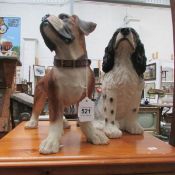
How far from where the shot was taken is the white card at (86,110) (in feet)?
2.15

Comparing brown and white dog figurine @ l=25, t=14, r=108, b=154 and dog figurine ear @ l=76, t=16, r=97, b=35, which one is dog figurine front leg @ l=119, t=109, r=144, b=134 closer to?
brown and white dog figurine @ l=25, t=14, r=108, b=154

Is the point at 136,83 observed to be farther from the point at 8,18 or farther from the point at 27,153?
the point at 8,18

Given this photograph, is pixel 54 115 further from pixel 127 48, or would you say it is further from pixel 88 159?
pixel 127 48

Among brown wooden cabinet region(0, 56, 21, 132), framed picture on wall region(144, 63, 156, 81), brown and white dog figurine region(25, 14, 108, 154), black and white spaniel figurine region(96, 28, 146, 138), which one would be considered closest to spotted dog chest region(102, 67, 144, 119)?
black and white spaniel figurine region(96, 28, 146, 138)

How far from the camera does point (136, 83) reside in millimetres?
776

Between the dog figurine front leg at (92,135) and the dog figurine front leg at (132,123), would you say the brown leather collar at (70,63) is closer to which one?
the dog figurine front leg at (92,135)

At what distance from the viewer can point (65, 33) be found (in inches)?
23.9

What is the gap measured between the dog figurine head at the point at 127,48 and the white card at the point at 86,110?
0.18 metres

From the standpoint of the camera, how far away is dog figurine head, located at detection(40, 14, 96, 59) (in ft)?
1.94

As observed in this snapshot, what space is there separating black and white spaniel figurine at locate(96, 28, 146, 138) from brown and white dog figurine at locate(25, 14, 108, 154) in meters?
0.12

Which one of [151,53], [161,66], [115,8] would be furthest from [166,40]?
[161,66]

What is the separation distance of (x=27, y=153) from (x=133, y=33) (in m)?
0.41

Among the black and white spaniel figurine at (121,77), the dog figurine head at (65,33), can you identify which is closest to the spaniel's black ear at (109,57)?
the black and white spaniel figurine at (121,77)

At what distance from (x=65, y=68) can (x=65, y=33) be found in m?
0.07
